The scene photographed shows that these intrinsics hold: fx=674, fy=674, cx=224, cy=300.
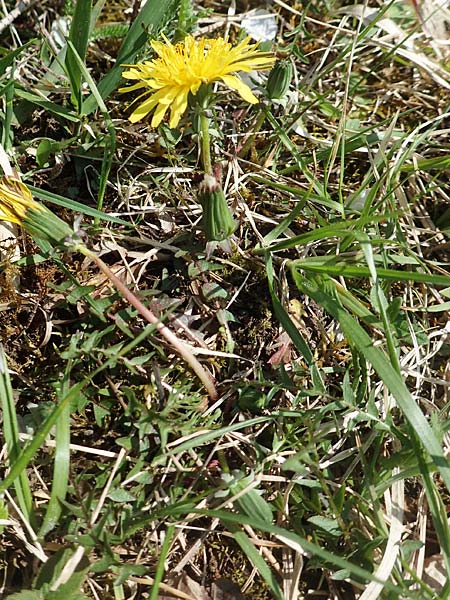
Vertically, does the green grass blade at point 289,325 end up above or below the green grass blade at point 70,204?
below

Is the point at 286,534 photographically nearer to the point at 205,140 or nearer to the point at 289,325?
the point at 289,325

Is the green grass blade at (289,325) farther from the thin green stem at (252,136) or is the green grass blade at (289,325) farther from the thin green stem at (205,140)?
the thin green stem at (252,136)

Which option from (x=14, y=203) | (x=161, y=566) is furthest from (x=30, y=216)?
(x=161, y=566)

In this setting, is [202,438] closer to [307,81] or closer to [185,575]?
[185,575]

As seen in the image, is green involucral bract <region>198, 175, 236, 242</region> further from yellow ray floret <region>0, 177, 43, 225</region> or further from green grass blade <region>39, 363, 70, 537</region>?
green grass blade <region>39, 363, 70, 537</region>

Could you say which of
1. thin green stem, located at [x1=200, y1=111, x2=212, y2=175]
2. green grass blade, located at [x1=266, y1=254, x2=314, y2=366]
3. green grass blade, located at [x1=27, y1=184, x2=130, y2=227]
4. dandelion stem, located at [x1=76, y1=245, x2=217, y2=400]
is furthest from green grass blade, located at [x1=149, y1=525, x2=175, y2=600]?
thin green stem, located at [x1=200, y1=111, x2=212, y2=175]

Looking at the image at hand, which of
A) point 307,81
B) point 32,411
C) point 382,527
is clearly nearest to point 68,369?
point 32,411

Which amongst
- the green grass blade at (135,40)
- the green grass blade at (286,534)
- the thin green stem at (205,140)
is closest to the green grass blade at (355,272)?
the thin green stem at (205,140)
